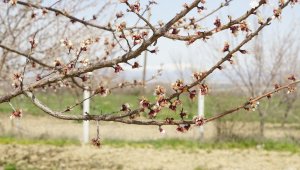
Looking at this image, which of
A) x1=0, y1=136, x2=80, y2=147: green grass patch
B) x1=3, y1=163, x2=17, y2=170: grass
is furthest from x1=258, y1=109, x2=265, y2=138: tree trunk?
x1=3, y1=163, x2=17, y2=170: grass

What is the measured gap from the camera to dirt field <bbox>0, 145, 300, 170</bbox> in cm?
909

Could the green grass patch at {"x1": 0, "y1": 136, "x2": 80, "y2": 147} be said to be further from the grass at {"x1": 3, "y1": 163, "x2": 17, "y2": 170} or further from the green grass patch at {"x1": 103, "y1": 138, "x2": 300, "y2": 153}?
the grass at {"x1": 3, "y1": 163, "x2": 17, "y2": 170}

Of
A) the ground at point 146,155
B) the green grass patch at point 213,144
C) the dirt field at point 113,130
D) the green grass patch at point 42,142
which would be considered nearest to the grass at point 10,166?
the ground at point 146,155

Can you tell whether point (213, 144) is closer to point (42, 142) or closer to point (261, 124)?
point (261, 124)

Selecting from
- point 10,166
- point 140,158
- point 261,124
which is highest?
point 261,124

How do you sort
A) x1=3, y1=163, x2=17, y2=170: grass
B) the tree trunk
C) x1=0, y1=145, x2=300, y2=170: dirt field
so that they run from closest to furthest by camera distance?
x1=3, y1=163, x2=17, y2=170: grass → x1=0, y1=145, x2=300, y2=170: dirt field → the tree trunk

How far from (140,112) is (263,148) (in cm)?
925

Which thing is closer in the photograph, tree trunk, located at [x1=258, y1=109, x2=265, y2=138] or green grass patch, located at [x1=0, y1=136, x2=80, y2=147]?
green grass patch, located at [x1=0, y1=136, x2=80, y2=147]

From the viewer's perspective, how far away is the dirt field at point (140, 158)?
29.8ft

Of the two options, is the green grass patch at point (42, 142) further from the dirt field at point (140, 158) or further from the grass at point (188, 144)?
the dirt field at point (140, 158)

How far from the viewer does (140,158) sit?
9.90m

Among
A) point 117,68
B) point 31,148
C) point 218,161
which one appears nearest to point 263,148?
point 218,161

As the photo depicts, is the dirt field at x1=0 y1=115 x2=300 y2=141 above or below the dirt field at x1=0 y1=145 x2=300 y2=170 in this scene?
above

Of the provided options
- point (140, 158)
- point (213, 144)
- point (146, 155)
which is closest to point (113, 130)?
point (213, 144)
